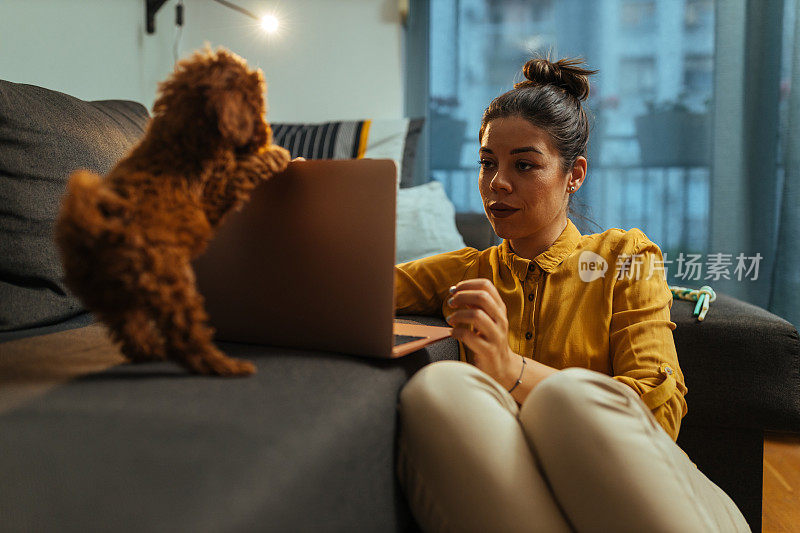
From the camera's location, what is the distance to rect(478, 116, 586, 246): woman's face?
2.93 ft

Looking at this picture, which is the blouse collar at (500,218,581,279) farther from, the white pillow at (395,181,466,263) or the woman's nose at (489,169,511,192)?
the white pillow at (395,181,466,263)

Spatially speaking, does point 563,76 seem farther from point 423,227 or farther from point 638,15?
point 638,15

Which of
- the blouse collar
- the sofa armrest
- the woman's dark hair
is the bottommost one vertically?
the sofa armrest

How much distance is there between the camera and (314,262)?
1.87ft

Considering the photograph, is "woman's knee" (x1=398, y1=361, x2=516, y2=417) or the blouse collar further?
the blouse collar

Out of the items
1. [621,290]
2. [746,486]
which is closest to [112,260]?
[621,290]

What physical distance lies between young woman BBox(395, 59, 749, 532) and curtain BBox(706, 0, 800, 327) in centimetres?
125

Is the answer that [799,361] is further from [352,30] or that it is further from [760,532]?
[352,30]

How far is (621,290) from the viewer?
0.86 meters

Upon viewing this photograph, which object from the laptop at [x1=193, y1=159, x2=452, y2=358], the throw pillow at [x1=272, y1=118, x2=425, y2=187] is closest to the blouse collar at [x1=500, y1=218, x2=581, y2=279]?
the laptop at [x1=193, y1=159, x2=452, y2=358]

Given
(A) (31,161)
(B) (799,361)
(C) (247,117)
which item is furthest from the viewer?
(B) (799,361)

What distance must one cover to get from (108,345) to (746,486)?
1.06 meters

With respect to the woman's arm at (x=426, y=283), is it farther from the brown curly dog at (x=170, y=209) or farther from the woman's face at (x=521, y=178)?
the brown curly dog at (x=170, y=209)

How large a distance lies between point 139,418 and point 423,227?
1.02 m
